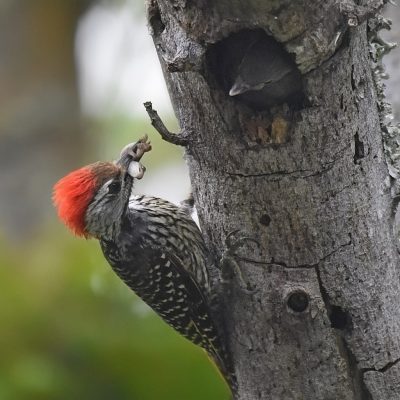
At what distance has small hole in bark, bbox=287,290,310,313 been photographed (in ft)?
9.29

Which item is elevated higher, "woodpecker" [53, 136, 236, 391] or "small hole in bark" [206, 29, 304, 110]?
"small hole in bark" [206, 29, 304, 110]

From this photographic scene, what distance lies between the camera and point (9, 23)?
5688 millimetres

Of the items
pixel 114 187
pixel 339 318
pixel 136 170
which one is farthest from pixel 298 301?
pixel 114 187

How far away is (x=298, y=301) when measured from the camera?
2854 millimetres

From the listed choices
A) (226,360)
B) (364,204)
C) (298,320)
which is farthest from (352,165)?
(226,360)

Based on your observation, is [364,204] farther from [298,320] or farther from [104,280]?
[104,280]

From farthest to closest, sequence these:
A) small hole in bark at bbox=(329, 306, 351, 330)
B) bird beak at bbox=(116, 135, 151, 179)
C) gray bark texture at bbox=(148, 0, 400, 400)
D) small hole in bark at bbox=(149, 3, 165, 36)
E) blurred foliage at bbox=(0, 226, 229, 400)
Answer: blurred foliage at bbox=(0, 226, 229, 400)
bird beak at bbox=(116, 135, 151, 179)
small hole in bark at bbox=(329, 306, 351, 330)
small hole in bark at bbox=(149, 3, 165, 36)
gray bark texture at bbox=(148, 0, 400, 400)

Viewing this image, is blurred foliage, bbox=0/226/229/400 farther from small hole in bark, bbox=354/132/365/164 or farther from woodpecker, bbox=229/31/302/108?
woodpecker, bbox=229/31/302/108

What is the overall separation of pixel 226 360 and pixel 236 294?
408 millimetres

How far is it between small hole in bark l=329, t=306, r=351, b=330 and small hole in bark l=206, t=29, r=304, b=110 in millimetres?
793

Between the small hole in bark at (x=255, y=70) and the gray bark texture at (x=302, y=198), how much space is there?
0.12 feet

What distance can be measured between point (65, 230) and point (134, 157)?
140 cm

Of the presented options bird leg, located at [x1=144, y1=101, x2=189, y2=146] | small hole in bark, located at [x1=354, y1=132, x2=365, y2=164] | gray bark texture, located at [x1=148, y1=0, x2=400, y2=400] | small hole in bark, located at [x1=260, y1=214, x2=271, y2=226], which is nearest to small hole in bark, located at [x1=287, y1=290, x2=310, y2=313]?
gray bark texture, located at [x1=148, y1=0, x2=400, y2=400]

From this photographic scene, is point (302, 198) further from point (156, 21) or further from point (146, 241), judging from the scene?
point (146, 241)
